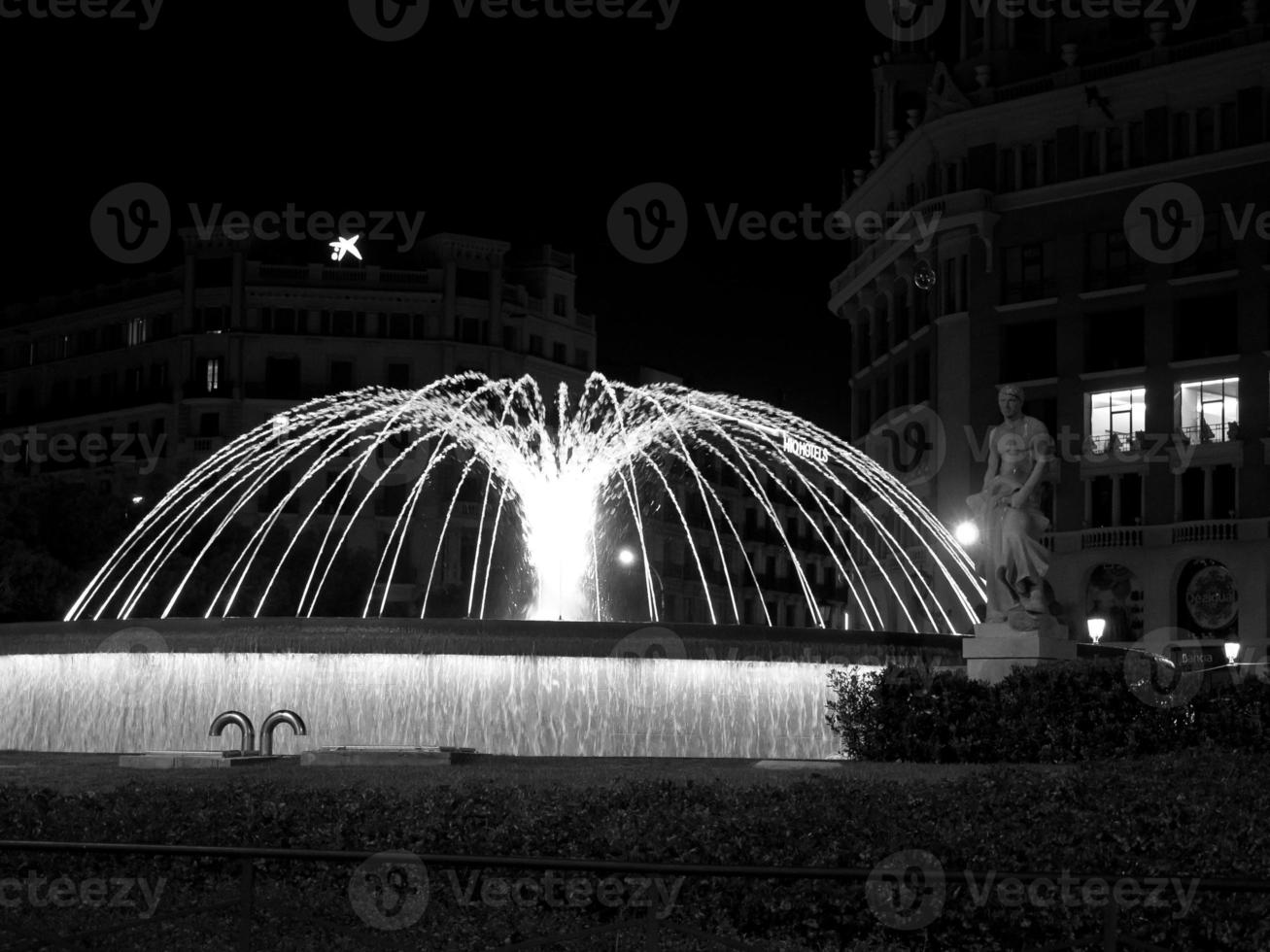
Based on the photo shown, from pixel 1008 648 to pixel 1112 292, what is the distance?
39197 mm

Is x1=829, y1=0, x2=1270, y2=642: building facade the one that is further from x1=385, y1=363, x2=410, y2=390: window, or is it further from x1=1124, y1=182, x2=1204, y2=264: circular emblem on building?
x1=385, y1=363, x2=410, y2=390: window

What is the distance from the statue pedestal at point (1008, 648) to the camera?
20.5 m

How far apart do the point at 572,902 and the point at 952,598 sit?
52.3m

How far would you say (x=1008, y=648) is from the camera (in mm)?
20641

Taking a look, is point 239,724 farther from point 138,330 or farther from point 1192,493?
point 138,330

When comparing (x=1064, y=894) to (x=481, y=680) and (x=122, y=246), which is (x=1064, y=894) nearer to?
(x=481, y=680)

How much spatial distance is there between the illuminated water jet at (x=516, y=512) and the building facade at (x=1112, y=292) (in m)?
4.88

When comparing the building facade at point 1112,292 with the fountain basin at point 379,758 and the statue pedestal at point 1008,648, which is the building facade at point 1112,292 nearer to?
the statue pedestal at point 1008,648

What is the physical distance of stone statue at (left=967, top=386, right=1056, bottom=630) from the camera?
20.5 meters

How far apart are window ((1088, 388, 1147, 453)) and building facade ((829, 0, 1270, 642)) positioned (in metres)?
0.07

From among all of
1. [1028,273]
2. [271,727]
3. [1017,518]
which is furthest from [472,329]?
[271,727]

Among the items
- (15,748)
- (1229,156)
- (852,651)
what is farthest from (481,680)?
(1229,156)

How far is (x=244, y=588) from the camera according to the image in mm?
56500

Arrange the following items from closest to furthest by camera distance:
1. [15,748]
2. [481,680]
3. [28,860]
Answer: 1. [28,860]
2. [481,680]
3. [15,748]
